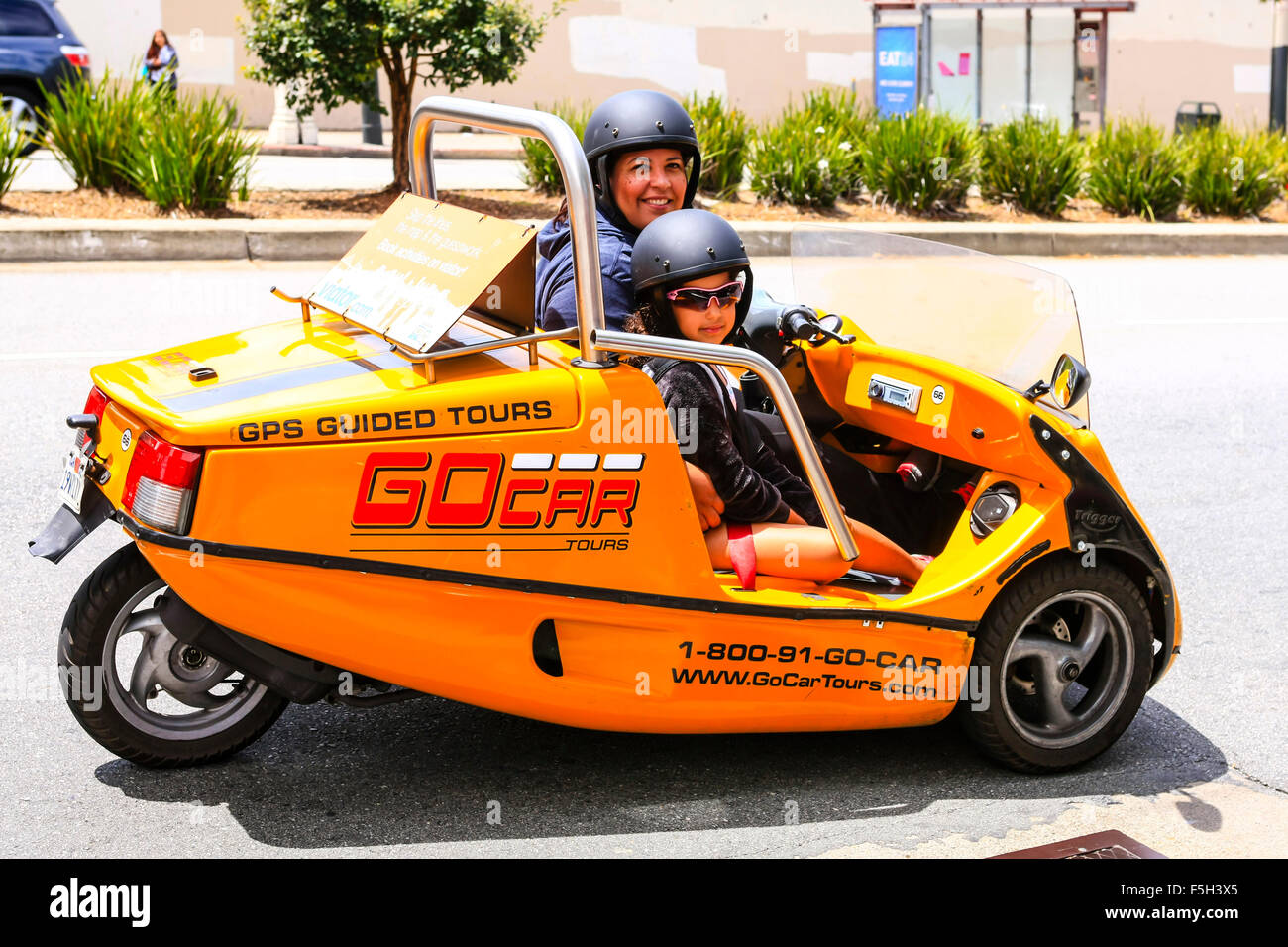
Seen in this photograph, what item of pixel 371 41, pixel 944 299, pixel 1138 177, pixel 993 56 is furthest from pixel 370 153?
pixel 944 299

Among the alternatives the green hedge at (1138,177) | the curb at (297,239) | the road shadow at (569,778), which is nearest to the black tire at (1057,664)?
the road shadow at (569,778)

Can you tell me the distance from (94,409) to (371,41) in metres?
9.33

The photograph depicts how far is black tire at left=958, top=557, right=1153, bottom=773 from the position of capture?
3.91 m

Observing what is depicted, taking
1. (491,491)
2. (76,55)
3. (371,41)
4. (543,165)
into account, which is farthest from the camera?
(76,55)

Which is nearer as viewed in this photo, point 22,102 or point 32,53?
point 22,102

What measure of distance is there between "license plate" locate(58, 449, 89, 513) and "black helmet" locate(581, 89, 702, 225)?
5.66 ft

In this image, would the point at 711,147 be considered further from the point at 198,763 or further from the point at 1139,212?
the point at 198,763

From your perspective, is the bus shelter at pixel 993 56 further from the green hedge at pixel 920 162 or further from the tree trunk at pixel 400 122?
the tree trunk at pixel 400 122

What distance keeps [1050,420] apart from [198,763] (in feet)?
7.96

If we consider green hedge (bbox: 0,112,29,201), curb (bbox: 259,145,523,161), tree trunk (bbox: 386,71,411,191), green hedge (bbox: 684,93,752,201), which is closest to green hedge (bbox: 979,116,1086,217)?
green hedge (bbox: 684,93,752,201)

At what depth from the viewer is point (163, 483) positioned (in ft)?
10.7

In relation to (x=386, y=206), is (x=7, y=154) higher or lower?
higher

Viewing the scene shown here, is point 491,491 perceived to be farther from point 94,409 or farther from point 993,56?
point 993,56

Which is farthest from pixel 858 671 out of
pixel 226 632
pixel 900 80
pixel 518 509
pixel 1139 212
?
pixel 900 80
